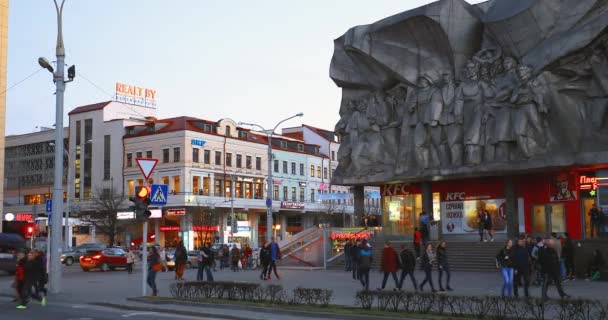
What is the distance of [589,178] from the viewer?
36.8 m

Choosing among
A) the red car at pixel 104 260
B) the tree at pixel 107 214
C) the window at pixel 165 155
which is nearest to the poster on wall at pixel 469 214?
the red car at pixel 104 260

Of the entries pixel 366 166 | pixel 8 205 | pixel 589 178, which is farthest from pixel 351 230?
pixel 8 205

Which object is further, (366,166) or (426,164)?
(366,166)

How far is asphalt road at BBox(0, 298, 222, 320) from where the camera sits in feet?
56.0

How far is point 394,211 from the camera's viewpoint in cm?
4684

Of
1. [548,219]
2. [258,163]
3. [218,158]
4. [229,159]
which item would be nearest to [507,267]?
[548,219]

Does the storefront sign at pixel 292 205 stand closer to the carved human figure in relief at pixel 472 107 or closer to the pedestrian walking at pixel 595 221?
the carved human figure in relief at pixel 472 107

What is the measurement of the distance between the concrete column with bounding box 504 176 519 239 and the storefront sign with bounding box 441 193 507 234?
1.62 m

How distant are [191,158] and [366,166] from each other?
35.4 metres

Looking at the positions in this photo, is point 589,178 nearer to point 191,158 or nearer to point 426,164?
point 426,164

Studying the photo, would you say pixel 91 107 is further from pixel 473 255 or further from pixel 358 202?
pixel 473 255

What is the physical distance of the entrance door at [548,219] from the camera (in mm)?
38534

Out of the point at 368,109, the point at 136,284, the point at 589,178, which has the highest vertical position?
the point at 368,109

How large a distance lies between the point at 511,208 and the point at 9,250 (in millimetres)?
26920
